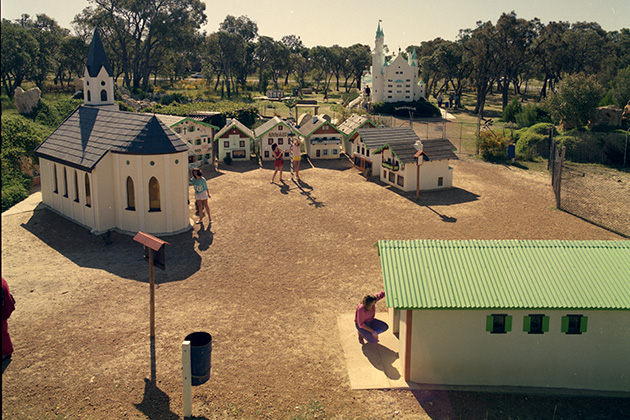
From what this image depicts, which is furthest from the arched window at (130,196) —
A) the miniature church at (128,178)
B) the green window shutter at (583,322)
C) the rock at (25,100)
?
the rock at (25,100)

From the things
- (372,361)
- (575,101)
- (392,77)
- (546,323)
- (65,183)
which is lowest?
(372,361)

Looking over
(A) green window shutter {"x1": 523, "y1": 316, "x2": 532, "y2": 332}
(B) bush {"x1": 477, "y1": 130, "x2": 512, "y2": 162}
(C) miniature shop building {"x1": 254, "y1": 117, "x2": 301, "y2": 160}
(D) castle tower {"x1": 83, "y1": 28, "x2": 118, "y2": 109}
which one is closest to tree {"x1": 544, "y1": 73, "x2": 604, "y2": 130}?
(B) bush {"x1": 477, "y1": 130, "x2": 512, "y2": 162}

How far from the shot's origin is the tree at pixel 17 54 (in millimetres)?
42469

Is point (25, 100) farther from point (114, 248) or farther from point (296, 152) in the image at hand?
point (114, 248)

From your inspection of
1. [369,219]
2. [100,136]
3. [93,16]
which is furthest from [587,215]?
[93,16]

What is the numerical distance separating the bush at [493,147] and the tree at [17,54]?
34.3 m

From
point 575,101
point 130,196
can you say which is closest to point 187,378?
point 130,196

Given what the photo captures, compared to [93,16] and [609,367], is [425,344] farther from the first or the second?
[93,16]

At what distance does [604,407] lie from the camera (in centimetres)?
1101

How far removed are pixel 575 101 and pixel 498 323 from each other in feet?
108

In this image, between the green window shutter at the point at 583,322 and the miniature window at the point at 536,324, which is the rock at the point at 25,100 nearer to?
the miniature window at the point at 536,324

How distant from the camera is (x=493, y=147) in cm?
3481

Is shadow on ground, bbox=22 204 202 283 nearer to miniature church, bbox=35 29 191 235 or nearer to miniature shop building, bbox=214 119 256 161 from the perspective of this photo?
miniature church, bbox=35 29 191 235

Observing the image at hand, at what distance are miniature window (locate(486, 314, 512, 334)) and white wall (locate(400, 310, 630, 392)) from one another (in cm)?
9
